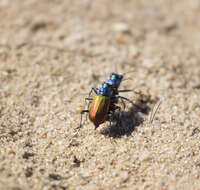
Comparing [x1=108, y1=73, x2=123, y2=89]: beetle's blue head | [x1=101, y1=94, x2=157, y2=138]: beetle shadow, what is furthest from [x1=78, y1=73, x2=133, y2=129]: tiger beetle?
[x1=101, y1=94, x2=157, y2=138]: beetle shadow

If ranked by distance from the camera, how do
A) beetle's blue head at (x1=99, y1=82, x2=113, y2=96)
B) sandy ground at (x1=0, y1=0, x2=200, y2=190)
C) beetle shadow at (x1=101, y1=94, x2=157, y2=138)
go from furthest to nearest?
beetle's blue head at (x1=99, y1=82, x2=113, y2=96) → beetle shadow at (x1=101, y1=94, x2=157, y2=138) → sandy ground at (x1=0, y1=0, x2=200, y2=190)

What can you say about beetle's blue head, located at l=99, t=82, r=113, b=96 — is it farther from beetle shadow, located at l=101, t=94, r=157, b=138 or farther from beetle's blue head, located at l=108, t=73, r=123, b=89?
beetle shadow, located at l=101, t=94, r=157, b=138

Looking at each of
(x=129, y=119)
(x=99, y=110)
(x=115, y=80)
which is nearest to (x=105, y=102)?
(x=99, y=110)

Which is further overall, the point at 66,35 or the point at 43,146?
the point at 66,35

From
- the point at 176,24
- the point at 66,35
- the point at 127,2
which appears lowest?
the point at 66,35

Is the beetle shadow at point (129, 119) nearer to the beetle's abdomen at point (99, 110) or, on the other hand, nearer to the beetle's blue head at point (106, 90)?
the beetle's abdomen at point (99, 110)

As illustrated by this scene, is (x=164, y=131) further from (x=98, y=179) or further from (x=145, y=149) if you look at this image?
(x=98, y=179)

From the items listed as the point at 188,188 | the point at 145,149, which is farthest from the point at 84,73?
the point at 188,188
